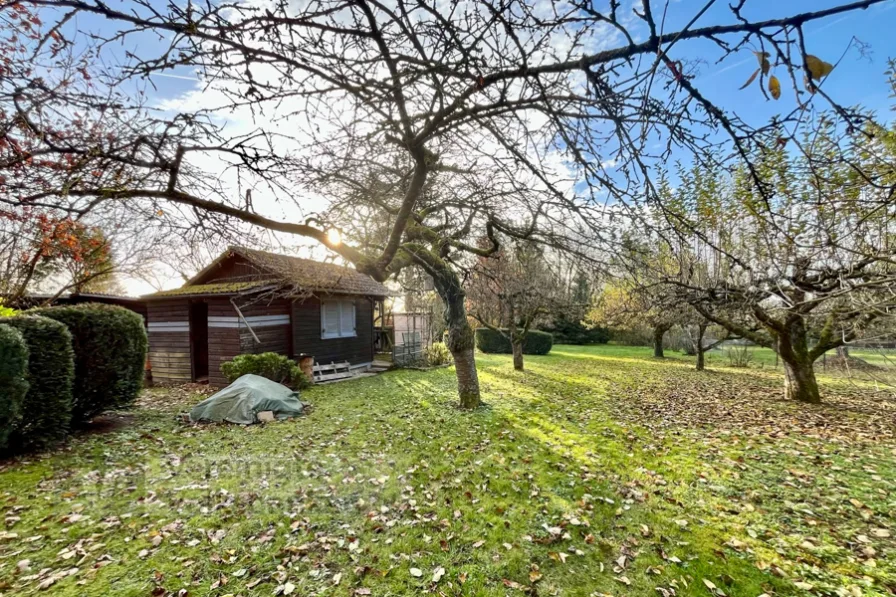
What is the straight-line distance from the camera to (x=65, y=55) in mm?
2752

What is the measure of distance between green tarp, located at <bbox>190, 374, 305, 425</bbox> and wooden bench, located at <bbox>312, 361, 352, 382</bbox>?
422cm

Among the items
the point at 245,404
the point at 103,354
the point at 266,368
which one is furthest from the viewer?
the point at 266,368

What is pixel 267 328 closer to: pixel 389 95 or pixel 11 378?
pixel 11 378

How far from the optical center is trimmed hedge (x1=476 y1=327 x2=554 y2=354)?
22.8 m

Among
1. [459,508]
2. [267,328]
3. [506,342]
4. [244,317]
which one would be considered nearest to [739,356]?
[506,342]

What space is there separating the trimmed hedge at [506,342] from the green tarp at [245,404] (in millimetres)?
15564

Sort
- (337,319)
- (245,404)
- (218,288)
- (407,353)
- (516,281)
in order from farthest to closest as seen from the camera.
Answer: (407,353)
(337,319)
(218,288)
(516,281)
(245,404)

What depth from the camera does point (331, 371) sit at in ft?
45.5

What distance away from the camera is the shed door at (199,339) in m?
12.5

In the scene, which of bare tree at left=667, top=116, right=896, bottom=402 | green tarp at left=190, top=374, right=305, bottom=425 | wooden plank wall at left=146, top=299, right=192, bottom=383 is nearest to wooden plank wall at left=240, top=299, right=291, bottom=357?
wooden plank wall at left=146, top=299, right=192, bottom=383

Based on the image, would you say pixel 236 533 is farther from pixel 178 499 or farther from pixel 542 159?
pixel 542 159

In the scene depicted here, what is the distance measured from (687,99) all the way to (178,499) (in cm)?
600

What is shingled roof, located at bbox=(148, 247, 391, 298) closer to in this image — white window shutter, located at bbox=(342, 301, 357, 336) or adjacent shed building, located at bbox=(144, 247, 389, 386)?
adjacent shed building, located at bbox=(144, 247, 389, 386)

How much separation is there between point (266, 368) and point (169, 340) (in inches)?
193
